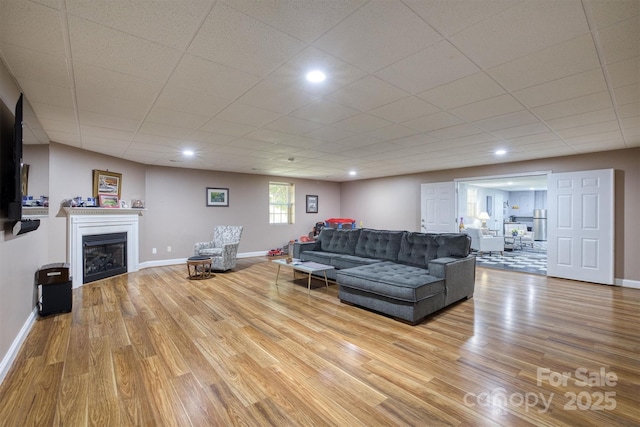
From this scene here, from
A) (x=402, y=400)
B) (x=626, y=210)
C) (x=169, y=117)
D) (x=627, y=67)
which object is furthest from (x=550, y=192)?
(x=169, y=117)

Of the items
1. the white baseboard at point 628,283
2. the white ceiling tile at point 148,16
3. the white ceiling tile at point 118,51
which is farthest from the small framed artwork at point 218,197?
the white baseboard at point 628,283

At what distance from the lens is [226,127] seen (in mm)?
3711

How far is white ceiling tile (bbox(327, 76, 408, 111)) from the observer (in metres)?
2.47

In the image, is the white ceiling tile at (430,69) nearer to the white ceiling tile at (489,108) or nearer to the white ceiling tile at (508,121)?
the white ceiling tile at (489,108)

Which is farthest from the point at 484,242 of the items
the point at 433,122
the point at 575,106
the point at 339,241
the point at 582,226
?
the point at 433,122

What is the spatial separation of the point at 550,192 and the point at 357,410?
5959 mm

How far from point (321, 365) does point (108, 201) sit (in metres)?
5.24

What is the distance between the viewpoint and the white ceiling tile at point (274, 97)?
2.56m

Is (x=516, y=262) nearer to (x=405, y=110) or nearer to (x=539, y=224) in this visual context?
(x=405, y=110)

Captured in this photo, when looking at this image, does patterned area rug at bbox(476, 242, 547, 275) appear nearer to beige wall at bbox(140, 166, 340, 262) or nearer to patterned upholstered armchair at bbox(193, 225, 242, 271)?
beige wall at bbox(140, 166, 340, 262)

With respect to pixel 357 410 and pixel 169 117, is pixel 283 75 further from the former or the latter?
pixel 357 410

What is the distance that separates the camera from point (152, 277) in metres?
5.42

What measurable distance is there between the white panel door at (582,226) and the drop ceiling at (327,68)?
1.16m

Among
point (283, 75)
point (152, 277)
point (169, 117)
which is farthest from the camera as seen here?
point (152, 277)
